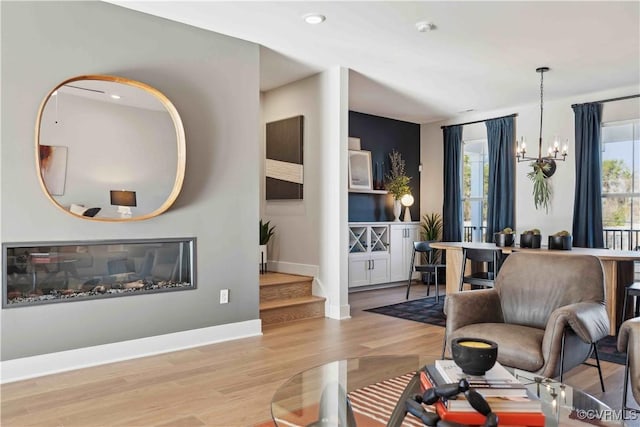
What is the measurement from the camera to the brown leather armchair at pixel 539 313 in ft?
8.07

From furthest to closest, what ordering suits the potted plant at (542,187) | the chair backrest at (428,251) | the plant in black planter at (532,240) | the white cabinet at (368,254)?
the white cabinet at (368,254) < the potted plant at (542,187) < the chair backrest at (428,251) < the plant in black planter at (532,240)

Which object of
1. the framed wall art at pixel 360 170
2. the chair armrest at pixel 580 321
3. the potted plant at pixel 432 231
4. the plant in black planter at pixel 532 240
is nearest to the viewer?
the chair armrest at pixel 580 321

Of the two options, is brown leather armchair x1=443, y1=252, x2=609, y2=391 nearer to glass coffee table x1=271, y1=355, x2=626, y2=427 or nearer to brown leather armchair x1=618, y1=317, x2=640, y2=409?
brown leather armchair x1=618, y1=317, x2=640, y2=409

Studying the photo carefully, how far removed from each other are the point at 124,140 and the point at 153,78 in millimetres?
556

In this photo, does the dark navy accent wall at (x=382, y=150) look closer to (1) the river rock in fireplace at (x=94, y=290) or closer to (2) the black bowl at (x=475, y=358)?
(1) the river rock in fireplace at (x=94, y=290)

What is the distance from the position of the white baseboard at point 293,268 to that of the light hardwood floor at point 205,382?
91 centimetres

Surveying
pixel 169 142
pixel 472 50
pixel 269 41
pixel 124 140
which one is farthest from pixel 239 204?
pixel 472 50

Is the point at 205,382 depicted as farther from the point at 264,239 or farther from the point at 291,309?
the point at 264,239

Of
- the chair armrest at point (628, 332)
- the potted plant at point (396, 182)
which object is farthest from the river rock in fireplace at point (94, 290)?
the potted plant at point (396, 182)

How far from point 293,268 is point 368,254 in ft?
5.49

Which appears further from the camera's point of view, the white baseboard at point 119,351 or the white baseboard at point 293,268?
the white baseboard at point 293,268

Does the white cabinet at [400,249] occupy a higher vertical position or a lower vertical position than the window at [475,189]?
lower

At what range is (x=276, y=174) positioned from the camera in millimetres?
5680

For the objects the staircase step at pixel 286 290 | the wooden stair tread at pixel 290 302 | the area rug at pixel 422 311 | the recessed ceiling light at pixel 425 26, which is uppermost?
the recessed ceiling light at pixel 425 26
